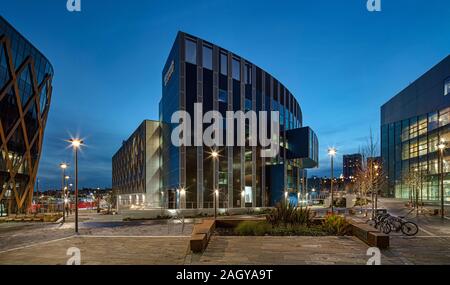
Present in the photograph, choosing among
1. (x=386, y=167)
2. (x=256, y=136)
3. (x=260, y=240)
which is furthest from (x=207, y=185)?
(x=386, y=167)

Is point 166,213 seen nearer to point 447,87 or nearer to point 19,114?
point 19,114

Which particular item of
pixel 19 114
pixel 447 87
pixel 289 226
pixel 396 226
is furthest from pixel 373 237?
pixel 447 87

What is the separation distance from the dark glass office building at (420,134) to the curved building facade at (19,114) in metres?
53.0

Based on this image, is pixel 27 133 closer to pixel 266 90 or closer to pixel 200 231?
pixel 266 90

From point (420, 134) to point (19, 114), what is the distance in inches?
2630

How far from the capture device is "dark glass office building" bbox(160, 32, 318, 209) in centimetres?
4184

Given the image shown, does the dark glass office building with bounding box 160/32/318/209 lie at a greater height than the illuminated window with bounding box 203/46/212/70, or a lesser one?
lesser

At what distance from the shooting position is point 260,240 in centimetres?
1410

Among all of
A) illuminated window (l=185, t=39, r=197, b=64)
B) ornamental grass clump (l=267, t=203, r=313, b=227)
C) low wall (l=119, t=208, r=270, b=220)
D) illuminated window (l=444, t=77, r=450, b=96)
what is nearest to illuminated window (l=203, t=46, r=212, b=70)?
illuminated window (l=185, t=39, r=197, b=64)

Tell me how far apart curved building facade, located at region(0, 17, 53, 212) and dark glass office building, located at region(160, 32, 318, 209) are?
1973 cm

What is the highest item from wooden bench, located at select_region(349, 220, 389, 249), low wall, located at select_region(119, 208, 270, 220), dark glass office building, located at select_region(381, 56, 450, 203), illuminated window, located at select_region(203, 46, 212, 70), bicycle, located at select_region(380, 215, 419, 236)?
illuminated window, located at select_region(203, 46, 212, 70)

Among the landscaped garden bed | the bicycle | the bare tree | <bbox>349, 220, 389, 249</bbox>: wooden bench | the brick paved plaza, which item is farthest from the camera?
the bare tree

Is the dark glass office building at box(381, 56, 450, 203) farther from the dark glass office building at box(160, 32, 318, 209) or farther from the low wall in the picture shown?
the low wall

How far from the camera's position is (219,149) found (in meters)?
44.5
